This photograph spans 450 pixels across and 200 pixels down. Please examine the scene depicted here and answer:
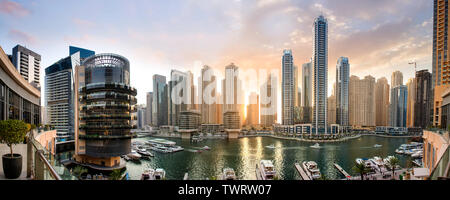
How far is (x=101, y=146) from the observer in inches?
312

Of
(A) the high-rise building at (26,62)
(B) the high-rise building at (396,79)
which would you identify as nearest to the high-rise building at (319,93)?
(B) the high-rise building at (396,79)

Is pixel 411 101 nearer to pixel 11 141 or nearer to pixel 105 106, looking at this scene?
pixel 11 141

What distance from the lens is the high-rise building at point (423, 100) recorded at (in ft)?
14.2

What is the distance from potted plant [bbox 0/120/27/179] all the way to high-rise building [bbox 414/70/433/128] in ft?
25.3

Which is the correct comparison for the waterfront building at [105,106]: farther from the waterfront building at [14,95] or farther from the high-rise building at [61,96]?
the high-rise building at [61,96]

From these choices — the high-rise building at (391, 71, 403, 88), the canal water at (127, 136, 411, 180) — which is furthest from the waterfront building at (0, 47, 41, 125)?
the high-rise building at (391, 71, 403, 88)

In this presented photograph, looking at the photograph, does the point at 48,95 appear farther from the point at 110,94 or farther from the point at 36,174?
the point at 36,174

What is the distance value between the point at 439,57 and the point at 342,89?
10.2 feet

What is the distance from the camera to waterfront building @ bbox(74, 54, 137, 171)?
306 inches

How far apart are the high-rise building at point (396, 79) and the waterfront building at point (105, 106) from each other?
9.80 m

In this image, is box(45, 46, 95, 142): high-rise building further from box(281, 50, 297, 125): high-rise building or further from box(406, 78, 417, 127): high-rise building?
box(406, 78, 417, 127): high-rise building

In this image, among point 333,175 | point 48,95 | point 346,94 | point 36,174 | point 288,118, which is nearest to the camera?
point 36,174
